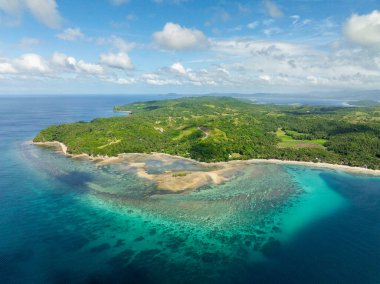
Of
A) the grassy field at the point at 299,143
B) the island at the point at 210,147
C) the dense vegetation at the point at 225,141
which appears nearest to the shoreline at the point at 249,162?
the island at the point at 210,147

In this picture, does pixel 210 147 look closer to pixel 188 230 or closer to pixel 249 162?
pixel 249 162

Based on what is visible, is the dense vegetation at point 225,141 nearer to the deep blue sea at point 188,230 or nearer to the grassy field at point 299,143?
the grassy field at point 299,143

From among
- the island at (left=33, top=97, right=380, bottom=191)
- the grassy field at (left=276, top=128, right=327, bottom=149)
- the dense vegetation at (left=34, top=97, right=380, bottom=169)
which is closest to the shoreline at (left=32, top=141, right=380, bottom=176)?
the island at (left=33, top=97, right=380, bottom=191)

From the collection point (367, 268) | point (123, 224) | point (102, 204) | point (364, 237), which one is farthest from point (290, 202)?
point (102, 204)

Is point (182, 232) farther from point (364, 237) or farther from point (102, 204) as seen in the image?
point (364, 237)

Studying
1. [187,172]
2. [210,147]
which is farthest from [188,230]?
[210,147]

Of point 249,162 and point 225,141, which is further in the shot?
point 225,141
